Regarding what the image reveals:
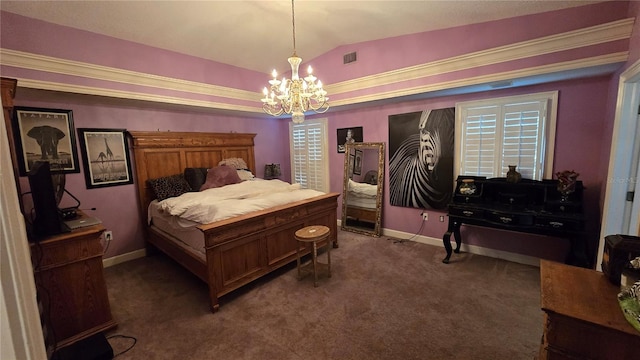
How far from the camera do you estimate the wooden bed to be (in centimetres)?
251

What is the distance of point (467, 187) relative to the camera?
10.7 feet

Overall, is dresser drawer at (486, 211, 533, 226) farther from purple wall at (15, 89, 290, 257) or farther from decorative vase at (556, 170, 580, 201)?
purple wall at (15, 89, 290, 257)

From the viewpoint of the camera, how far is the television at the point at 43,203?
1.89 m

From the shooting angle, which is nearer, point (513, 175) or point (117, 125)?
point (513, 175)

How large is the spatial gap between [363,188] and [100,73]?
388cm

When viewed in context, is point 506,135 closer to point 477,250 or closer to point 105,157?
point 477,250

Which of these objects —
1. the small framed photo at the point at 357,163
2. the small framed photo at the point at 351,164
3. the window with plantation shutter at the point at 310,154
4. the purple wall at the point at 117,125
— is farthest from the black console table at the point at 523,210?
the purple wall at the point at 117,125

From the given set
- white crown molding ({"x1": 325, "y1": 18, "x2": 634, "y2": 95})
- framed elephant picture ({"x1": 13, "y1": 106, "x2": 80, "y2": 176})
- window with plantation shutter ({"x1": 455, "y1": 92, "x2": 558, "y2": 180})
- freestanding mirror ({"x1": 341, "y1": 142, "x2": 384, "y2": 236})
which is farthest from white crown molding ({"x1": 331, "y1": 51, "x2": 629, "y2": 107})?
framed elephant picture ({"x1": 13, "y1": 106, "x2": 80, "y2": 176})

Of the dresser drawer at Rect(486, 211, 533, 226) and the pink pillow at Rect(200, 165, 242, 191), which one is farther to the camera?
the pink pillow at Rect(200, 165, 242, 191)

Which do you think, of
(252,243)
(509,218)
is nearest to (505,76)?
(509,218)

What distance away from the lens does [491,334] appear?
6.87 feet

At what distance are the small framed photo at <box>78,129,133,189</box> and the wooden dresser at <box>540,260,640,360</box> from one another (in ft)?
14.6

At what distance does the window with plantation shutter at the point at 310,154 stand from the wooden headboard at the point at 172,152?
112cm

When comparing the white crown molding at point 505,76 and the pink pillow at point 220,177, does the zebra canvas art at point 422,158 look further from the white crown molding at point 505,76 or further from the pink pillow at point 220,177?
the pink pillow at point 220,177
